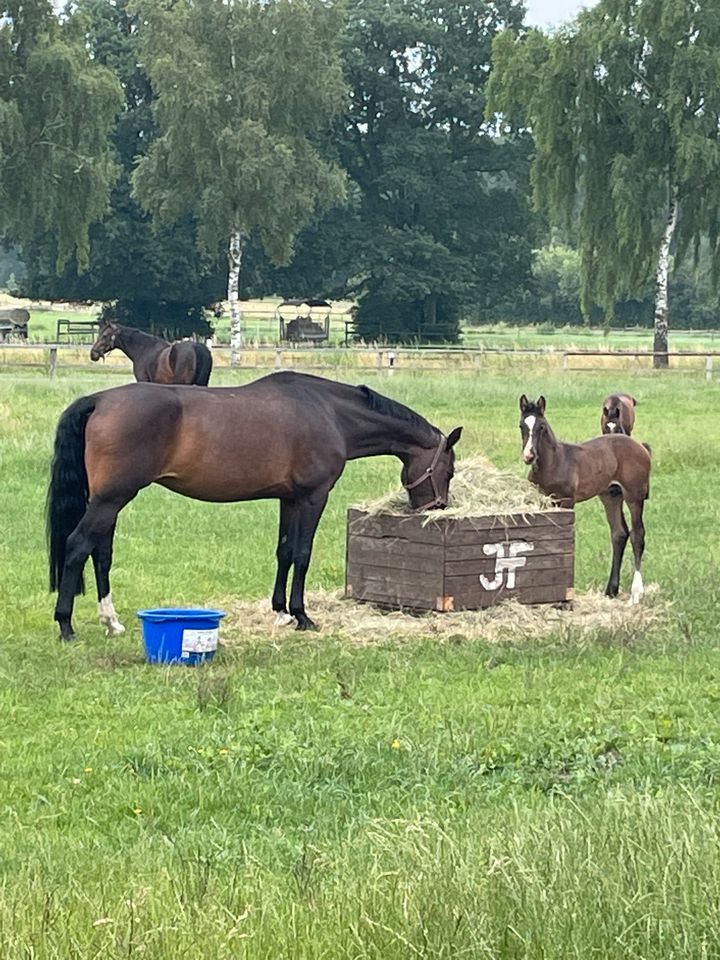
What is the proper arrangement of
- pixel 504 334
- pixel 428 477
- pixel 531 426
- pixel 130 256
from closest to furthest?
1. pixel 428 477
2. pixel 531 426
3. pixel 130 256
4. pixel 504 334

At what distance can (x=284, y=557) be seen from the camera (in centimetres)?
1048

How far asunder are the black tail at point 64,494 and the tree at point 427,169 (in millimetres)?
56490

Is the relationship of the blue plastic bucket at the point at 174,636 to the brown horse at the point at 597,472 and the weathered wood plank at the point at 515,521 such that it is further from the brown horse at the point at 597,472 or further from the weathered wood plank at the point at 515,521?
the brown horse at the point at 597,472

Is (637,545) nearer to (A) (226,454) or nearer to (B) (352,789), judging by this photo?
(A) (226,454)

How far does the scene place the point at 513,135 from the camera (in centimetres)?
6856

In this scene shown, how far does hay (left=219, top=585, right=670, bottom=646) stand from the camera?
9617 millimetres

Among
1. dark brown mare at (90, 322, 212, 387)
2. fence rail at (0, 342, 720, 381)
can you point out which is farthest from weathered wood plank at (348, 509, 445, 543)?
fence rail at (0, 342, 720, 381)

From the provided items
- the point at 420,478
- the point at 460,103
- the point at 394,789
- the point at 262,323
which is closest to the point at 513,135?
the point at 460,103

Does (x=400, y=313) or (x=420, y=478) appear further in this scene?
(x=400, y=313)

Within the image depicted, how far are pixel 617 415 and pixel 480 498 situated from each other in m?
4.00

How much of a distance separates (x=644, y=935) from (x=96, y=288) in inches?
Answer: 2442

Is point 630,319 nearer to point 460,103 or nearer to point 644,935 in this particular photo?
point 460,103

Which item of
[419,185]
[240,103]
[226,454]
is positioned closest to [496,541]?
[226,454]

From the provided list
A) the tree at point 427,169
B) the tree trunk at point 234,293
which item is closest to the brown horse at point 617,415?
the tree trunk at point 234,293
